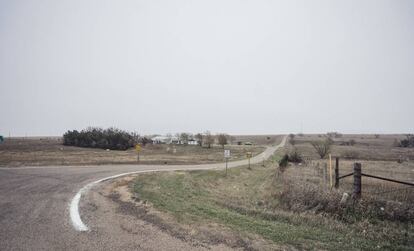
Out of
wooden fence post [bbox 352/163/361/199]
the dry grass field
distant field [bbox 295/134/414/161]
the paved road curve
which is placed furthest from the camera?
distant field [bbox 295/134/414/161]

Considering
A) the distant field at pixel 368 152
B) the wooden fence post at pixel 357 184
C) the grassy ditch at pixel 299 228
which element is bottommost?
the distant field at pixel 368 152

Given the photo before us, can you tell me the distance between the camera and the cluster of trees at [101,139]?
62.0 metres

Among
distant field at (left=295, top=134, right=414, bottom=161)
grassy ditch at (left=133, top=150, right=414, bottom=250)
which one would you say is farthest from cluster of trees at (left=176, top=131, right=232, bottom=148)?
grassy ditch at (left=133, top=150, right=414, bottom=250)

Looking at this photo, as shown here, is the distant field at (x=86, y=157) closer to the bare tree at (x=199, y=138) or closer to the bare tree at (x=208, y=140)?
the bare tree at (x=208, y=140)

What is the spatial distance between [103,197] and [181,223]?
14.3 ft

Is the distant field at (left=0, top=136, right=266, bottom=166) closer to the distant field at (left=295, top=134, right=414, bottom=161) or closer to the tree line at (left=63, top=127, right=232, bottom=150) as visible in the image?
the tree line at (left=63, top=127, right=232, bottom=150)

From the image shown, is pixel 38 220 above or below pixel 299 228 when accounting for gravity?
above

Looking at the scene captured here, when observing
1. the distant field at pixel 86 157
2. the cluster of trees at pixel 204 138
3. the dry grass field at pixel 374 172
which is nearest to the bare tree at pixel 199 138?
the cluster of trees at pixel 204 138

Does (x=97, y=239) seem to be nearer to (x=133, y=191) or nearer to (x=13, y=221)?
(x=13, y=221)

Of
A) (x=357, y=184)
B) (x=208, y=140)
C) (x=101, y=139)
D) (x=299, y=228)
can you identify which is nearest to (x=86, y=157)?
(x=101, y=139)

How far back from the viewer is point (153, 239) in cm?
573

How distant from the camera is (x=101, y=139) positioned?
206ft

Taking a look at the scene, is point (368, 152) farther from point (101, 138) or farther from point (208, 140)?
point (101, 138)

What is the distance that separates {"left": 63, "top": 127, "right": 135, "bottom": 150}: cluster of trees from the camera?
6200 cm
